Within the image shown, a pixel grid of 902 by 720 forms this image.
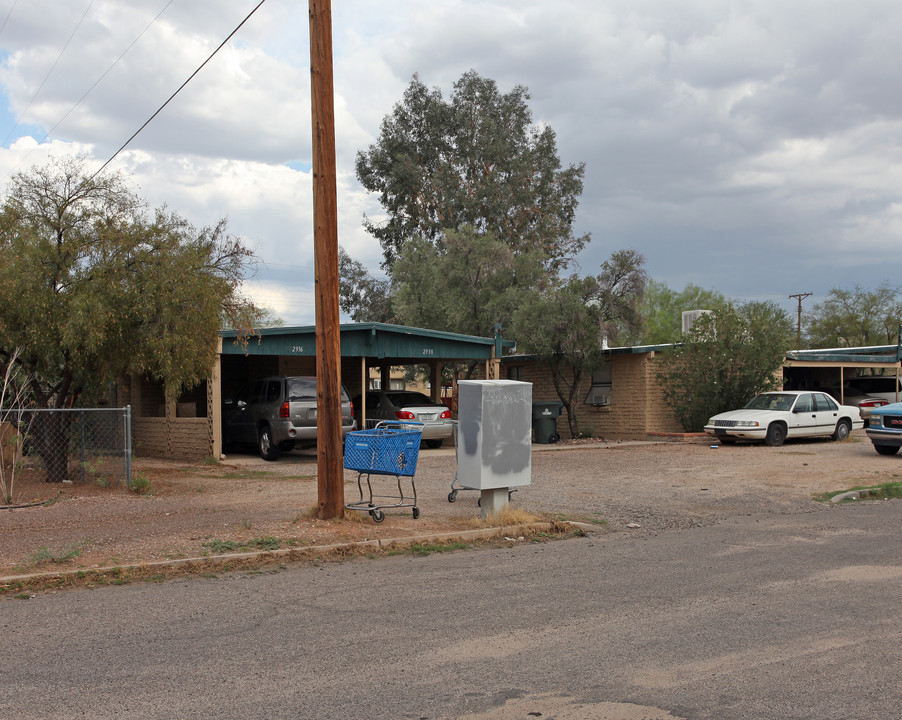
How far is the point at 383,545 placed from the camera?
8.82 m

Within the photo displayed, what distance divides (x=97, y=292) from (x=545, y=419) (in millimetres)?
14547

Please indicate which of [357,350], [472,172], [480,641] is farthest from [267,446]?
[472,172]

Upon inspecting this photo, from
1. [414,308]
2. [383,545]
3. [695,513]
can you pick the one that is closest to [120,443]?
[383,545]

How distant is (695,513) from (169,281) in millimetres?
8294

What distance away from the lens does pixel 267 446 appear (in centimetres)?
1909

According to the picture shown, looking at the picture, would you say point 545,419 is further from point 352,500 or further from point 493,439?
point 493,439

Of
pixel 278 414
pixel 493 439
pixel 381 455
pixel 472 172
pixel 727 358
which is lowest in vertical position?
pixel 381 455

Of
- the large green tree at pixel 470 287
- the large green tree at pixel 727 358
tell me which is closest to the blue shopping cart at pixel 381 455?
the large green tree at pixel 727 358

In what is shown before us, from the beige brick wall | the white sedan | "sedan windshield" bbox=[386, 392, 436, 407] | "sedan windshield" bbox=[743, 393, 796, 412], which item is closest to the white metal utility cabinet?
the beige brick wall

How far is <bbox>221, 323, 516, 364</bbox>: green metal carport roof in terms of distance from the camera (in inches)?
750

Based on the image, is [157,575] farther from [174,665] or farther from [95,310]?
[95,310]

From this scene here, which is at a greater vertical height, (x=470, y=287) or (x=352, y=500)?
(x=470, y=287)

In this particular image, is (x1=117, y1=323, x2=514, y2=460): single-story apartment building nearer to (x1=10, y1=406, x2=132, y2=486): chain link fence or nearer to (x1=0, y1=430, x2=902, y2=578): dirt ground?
(x1=0, y1=430, x2=902, y2=578): dirt ground

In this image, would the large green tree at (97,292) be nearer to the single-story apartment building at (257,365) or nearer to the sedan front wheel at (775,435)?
the single-story apartment building at (257,365)
